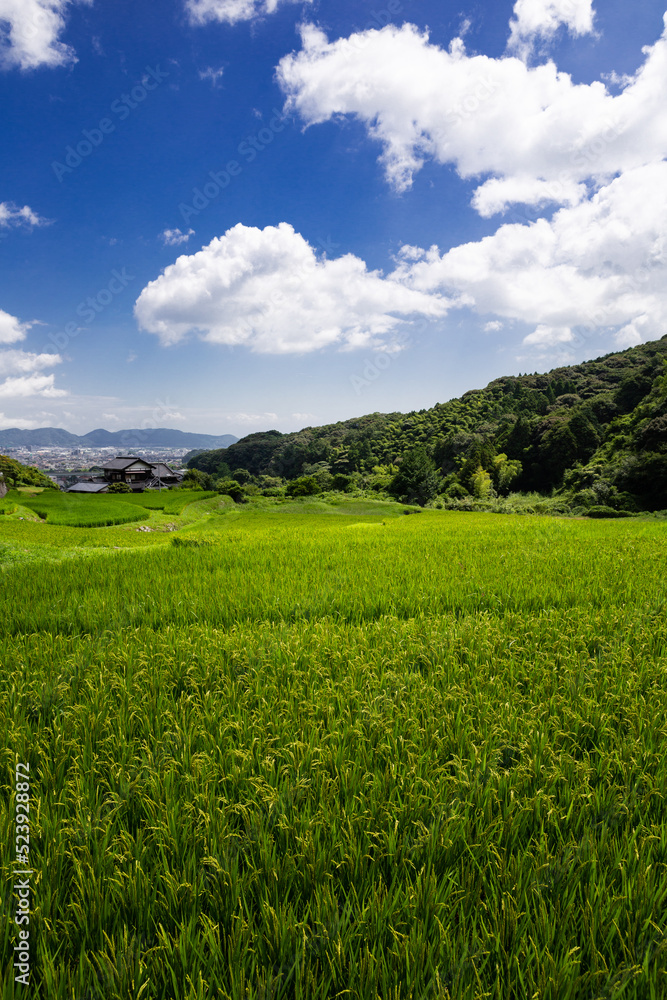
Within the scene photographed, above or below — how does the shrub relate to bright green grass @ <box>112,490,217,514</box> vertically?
above

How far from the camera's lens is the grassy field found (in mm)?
1374

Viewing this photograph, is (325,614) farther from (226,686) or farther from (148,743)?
(148,743)

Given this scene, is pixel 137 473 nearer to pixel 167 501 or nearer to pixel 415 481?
pixel 167 501

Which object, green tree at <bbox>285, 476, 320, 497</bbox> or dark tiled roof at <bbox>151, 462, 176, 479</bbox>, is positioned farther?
dark tiled roof at <bbox>151, 462, 176, 479</bbox>

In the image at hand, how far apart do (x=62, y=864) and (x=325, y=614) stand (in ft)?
12.3

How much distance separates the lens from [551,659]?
3.63 metres

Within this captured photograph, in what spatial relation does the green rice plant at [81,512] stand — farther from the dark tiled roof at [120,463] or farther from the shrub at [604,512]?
the shrub at [604,512]

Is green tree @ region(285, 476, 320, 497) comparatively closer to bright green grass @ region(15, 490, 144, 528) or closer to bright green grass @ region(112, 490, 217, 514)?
bright green grass @ region(112, 490, 217, 514)

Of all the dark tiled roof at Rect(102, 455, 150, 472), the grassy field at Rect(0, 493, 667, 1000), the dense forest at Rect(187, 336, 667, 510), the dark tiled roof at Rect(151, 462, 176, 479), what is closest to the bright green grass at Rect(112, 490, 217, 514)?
the dense forest at Rect(187, 336, 667, 510)

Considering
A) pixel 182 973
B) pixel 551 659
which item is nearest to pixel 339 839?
pixel 182 973

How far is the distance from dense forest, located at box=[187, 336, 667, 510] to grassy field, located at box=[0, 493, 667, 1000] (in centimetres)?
3127

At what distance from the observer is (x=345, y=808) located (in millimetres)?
1994

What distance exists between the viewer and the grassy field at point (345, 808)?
137 centimetres

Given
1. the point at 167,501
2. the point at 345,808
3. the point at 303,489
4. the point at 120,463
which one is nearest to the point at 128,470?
the point at 120,463
